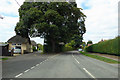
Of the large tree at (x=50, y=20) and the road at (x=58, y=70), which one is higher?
the large tree at (x=50, y=20)

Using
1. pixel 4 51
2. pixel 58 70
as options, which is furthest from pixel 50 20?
pixel 58 70

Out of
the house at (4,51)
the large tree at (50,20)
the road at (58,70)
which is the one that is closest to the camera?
the road at (58,70)

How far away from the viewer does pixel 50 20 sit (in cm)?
3422

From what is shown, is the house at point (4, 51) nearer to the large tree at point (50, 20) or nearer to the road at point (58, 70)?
the large tree at point (50, 20)

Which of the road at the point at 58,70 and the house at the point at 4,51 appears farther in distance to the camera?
the house at the point at 4,51

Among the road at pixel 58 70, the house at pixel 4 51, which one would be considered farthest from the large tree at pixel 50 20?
the road at pixel 58 70

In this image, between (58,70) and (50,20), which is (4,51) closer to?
(50,20)

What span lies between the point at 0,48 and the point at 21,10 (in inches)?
464

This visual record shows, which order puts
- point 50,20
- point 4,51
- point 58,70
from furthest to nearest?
point 50,20 → point 4,51 → point 58,70

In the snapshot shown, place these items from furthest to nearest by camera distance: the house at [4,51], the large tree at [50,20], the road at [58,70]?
the large tree at [50,20], the house at [4,51], the road at [58,70]

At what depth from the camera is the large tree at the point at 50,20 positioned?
109ft

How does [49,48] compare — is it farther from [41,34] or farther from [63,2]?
[63,2]

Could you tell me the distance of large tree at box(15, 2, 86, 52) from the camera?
33219mm

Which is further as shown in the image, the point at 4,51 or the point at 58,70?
the point at 4,51
